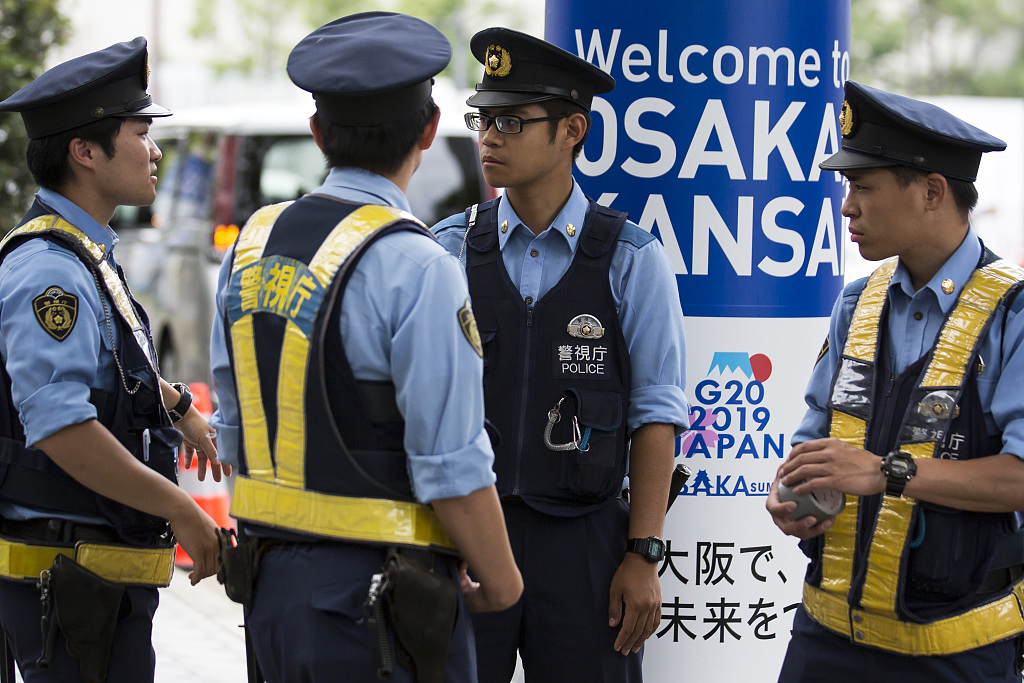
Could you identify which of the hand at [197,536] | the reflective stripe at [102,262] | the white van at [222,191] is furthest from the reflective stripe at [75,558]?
the white van at [222,191]

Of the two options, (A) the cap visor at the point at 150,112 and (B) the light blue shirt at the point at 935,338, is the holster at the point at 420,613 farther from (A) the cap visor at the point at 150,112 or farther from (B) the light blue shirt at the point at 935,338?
(A) the cap visor at the point at 150,112

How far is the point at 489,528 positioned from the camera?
216 cm

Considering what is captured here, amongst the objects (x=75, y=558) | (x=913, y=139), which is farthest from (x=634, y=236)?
→ (x=75, y=558)

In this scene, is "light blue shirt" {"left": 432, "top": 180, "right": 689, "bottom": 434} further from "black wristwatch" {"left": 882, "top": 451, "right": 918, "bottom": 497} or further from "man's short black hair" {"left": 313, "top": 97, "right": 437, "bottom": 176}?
"man's short black hair" {"left": 313, "top": 97, "right": 437, "bottom": 176}

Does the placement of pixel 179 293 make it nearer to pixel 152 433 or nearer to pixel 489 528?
pixel 152 433

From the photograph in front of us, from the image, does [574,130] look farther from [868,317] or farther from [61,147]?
[61,147]

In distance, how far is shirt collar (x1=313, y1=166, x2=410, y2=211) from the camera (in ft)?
7.27

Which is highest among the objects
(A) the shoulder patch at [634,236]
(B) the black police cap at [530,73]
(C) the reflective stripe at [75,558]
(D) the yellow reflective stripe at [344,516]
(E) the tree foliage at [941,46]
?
(E) the tree foliage at [941,46]

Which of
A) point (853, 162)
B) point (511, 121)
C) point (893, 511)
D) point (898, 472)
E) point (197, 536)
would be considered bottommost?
point (197, 536)

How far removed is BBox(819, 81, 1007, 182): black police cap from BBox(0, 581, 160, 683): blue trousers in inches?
73.9

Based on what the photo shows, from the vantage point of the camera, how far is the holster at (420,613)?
209cm

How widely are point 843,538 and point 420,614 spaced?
40.2 inches

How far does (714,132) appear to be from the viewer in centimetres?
336

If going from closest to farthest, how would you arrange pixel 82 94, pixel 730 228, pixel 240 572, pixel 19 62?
pixel 240 572 < pixel 82 94 < pixel 730 228 < pixel 19 62
